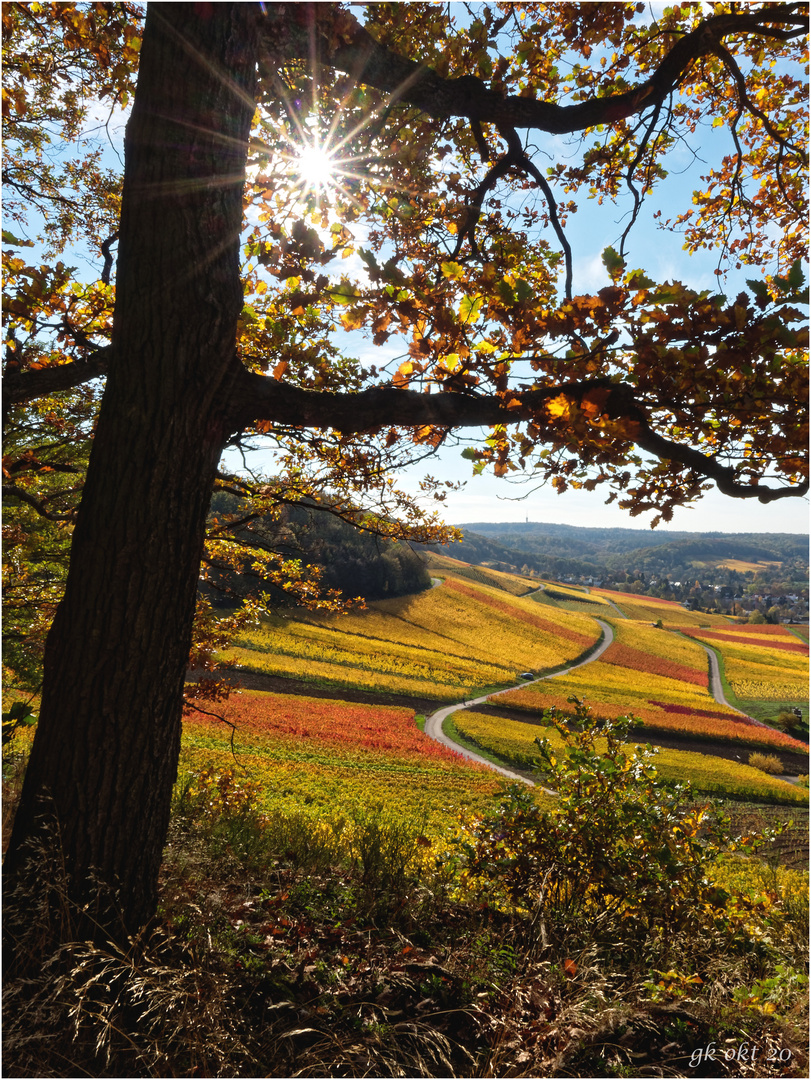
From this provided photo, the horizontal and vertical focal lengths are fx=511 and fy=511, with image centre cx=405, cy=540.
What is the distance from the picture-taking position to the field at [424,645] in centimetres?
3803

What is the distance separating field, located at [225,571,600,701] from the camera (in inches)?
1497

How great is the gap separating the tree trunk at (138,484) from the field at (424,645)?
1031 inches

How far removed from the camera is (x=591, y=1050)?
226cm

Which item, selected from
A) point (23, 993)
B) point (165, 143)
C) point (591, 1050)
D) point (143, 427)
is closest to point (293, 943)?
point (23, 993)

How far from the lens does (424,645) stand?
49094mm

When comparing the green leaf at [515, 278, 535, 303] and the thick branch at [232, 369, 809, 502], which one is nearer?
the green leaf at [515, 278, 535, 303]

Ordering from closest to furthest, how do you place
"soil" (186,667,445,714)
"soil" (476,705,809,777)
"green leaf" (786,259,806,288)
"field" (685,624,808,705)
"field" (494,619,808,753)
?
"green leaf" (786,259,806,288), "soil" (186,667,445,714), "soil" (476,705,809,777), "field" (494,619,808,753), "field" (685,624,808,705)

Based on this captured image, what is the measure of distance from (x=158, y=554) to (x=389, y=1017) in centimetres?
242

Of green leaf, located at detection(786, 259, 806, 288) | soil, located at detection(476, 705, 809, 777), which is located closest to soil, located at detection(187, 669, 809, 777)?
soil, located at detection(476, 705, 809, 777)

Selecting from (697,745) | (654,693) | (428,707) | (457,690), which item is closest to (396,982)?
(428,707)

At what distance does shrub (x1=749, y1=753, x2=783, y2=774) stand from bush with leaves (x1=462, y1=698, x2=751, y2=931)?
35461 mm

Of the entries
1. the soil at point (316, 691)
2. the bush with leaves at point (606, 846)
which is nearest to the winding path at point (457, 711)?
the soil at point (316, 691)

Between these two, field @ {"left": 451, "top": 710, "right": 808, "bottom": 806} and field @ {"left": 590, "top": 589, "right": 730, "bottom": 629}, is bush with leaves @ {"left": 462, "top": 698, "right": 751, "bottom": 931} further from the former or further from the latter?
field @ {"left": 590, "top": 589, "right": 730, "bottom": 629}

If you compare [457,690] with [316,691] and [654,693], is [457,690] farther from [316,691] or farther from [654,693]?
[654,693]
